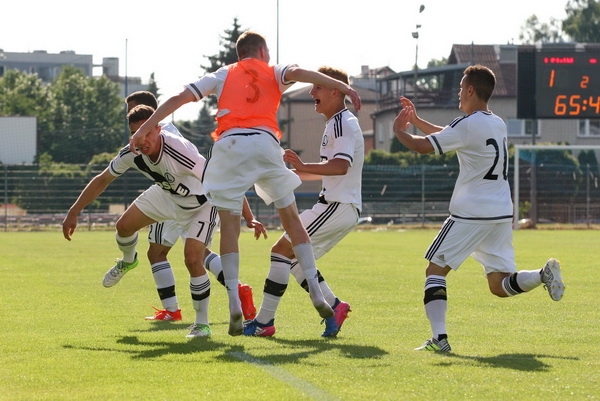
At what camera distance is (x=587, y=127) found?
58781mm

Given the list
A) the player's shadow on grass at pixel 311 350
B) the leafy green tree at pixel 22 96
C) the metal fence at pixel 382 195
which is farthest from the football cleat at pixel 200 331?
the leafy green tree at pixel 22 96

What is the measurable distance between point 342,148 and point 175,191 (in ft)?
5.53

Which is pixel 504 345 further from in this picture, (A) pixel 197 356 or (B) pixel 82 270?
(B) pixel 82 270

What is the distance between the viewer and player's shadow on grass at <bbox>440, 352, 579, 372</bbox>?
681 cm

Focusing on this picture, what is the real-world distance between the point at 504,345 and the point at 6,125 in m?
53.4

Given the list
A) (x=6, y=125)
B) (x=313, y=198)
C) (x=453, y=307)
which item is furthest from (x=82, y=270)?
(x=6, y=125)

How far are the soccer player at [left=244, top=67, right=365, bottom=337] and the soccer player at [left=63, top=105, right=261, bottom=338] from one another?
488 millimetres

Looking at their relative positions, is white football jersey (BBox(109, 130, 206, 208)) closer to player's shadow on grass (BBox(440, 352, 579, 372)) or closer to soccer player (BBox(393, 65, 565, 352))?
soccer player (BBox(393, 65, 565, 352))

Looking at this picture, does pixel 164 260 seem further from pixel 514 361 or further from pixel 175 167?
pixel 514 361

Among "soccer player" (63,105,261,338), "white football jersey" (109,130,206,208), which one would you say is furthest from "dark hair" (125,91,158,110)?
"white football jersey" (109,130,206,208)

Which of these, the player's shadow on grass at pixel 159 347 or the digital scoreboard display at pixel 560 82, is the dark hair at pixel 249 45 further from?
the digital scoreboard display at pixel 560 82

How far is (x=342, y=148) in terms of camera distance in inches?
333

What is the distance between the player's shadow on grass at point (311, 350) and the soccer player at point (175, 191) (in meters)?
0.93

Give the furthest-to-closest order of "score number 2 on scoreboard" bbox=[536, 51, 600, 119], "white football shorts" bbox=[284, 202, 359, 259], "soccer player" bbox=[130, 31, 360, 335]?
"score number 2 on scoreboard" bbox=[536, 51, 600, 119]
"white football shorts" bbox=[284, 202, 359, 259]
"soccer player" bbox=[130, 31, 360, 335]
